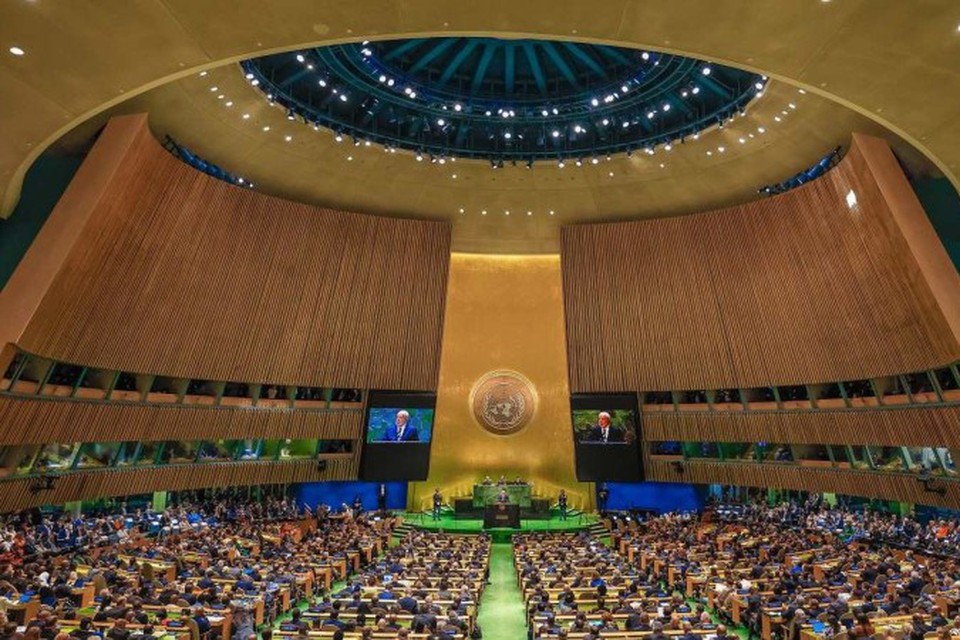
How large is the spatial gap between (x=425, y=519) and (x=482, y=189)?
43.2 ft

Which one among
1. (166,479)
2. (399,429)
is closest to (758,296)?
(399,429)

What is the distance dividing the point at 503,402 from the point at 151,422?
14.4 metres

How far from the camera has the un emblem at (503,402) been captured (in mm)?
27578

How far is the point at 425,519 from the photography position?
80.4ft

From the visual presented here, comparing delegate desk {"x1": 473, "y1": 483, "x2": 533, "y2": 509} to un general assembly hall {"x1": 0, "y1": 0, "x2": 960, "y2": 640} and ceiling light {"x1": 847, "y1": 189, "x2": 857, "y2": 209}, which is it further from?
ceiling light {"x1": 847, "y1": 189, "x2": 857, "y2": 209}

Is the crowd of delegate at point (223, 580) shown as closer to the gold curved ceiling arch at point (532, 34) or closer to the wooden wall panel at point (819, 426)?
the gold curved ceiling arch at point (532, 34)

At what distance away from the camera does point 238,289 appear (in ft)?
67.1

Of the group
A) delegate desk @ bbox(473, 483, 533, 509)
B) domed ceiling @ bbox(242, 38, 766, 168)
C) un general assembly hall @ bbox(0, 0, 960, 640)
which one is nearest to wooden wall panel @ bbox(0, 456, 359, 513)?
un general assembly hall @ bbox(0, 0, 960, 640)

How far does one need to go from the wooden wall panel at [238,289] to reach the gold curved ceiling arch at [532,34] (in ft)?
18.2

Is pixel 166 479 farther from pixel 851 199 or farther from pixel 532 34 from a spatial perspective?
pixel 851 199

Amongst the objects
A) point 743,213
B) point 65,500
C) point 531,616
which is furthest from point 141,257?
point 743,213

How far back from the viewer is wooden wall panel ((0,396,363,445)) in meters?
14.8

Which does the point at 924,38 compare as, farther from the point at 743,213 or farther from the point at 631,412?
the point at 631,412

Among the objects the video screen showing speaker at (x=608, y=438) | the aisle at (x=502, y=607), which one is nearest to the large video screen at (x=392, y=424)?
the video screen showing speaker at (x=608, y=438)
